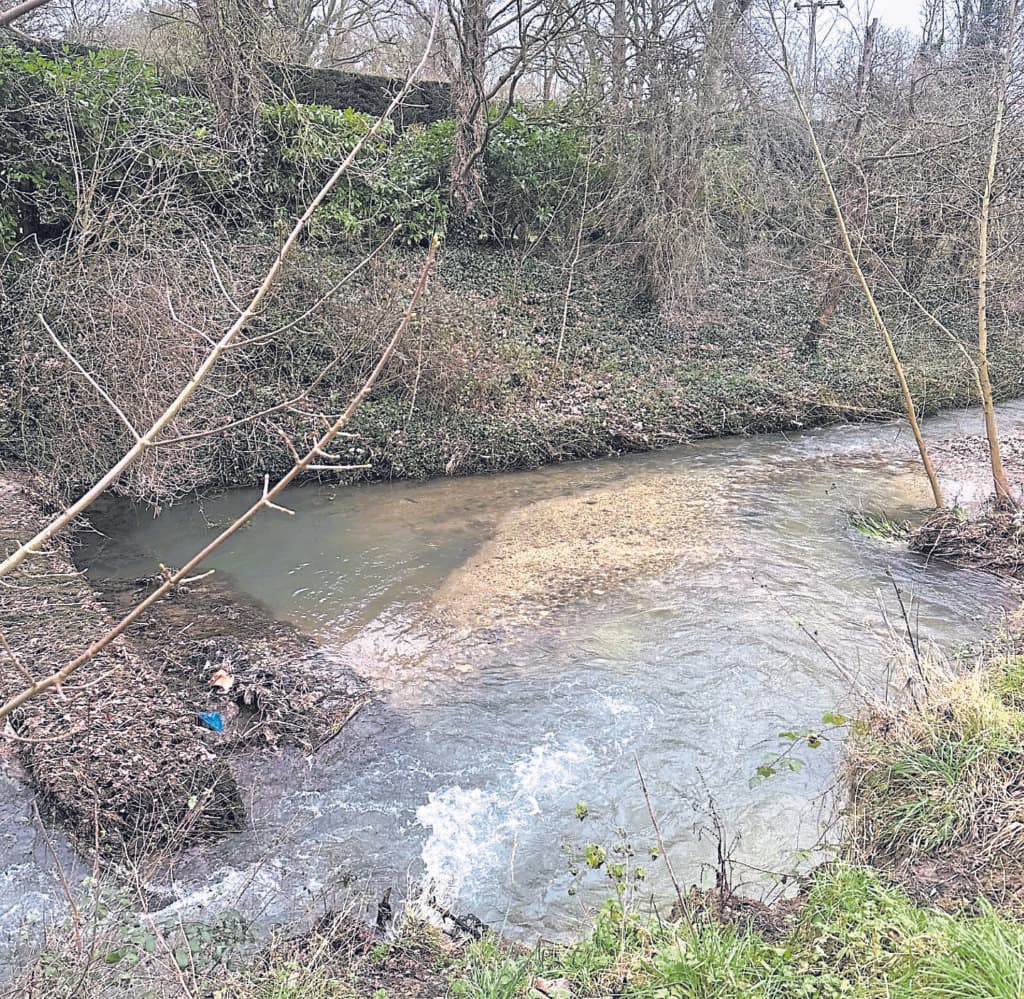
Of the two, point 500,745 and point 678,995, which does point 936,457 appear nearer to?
point 500,745

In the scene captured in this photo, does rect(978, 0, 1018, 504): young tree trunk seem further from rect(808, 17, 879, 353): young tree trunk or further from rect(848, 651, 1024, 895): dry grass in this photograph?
rect(848, 651, 1024, 895): dry grass

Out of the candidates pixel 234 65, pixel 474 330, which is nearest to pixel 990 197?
pixel 474 330

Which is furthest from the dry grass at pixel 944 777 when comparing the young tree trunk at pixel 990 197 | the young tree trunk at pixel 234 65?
the young tree trunk at pixel 234 65

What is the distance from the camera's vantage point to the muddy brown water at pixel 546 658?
5078 mm

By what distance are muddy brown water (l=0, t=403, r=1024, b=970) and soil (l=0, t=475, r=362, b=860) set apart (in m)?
0.25

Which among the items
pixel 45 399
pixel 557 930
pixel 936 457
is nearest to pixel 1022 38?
pixel 936 457

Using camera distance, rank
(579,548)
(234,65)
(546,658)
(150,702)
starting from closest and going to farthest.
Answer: (150,702) < (546,658) < (579,548) < (234,65)

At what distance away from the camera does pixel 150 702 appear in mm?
6090

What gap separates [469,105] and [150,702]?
44.8 ft

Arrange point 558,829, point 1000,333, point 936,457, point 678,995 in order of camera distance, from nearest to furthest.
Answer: point 678,995 → point 558,829 → point 936,457 → point 1000,333

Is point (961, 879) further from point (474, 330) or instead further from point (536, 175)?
point (536, 175)

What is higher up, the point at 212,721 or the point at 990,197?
the point at 990,197

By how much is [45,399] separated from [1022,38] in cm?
1198

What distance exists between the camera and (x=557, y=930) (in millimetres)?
4598
